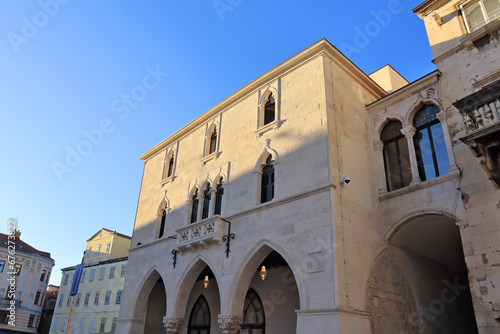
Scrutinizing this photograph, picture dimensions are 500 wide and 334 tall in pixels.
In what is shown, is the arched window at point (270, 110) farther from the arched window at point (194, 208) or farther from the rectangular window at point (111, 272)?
the rectangular window at point (111, 272)

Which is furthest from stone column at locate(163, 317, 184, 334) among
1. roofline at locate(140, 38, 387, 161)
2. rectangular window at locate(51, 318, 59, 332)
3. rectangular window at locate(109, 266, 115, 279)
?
rectangular window at locate(51, 318, 59, 332)

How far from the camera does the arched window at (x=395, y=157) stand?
1102cm

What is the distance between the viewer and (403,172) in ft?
36.3

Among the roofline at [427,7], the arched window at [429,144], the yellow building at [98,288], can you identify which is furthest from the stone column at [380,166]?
the yellow building at [98,288]

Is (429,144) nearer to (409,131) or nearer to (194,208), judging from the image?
(409,131)

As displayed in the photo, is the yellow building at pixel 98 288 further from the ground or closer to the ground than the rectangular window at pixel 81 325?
further from the ground

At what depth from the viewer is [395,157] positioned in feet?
37.4

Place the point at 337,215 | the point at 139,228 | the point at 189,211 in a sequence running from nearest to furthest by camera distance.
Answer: the point at 337,215 → the point at 189,211 → the point at 139,228

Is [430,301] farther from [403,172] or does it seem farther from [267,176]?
[267,176]

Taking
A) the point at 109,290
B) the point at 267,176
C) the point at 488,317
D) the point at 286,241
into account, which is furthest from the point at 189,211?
the point at 109,290

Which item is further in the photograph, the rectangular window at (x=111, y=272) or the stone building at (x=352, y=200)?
the rectangular window at (x=111, y=272)

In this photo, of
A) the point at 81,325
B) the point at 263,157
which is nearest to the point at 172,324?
the point at 263,157

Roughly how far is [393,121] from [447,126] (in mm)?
1925

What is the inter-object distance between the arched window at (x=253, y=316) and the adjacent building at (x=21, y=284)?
3019 cm
